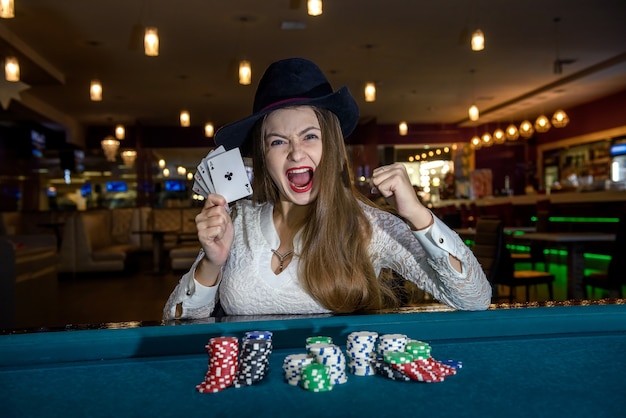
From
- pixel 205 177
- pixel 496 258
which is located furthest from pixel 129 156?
pixel 205 177

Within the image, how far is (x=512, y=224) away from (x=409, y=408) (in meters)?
8.69

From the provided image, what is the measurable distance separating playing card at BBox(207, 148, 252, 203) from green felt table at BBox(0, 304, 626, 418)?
1.55 ft

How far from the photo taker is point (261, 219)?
6.36 ft

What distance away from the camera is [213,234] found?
1.59 m

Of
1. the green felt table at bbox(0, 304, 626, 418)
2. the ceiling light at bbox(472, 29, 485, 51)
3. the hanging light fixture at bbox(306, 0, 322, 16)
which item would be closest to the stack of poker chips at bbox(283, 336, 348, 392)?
the green felt table at bbox(0, 304, 626, 418)

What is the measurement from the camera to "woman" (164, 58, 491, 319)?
5.48 feet

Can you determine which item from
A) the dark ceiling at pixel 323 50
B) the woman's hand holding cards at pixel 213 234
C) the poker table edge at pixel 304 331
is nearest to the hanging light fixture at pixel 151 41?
the dark ceiling at pixel 323 50

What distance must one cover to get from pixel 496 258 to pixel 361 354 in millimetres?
3574

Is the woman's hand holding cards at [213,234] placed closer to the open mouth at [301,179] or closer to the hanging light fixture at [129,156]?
the open mouth at [301,179]

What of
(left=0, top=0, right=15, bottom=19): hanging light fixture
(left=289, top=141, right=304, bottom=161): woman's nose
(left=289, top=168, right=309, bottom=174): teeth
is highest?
(left=0, top=0, right=15, bottom=19): hanging light fixture

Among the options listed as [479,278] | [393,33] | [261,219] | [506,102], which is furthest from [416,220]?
[506,102]

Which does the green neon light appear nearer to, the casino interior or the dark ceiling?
the casino interior

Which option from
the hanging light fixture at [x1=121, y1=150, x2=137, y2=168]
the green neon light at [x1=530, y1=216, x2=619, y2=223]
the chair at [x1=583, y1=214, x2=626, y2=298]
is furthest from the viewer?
the hanging light fixture at [x1=121, y1=150, x2=137, y2=168]

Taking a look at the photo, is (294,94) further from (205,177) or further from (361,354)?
(361,354)
